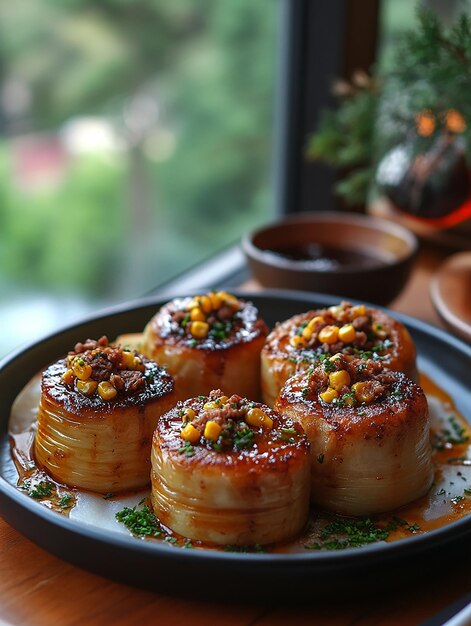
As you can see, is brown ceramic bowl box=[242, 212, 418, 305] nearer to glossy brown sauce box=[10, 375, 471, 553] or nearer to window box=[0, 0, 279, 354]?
window box=[0, 0, 279, 354]

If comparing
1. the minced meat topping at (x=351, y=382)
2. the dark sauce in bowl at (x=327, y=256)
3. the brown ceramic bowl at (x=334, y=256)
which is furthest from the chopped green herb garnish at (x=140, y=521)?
the dark sauce in bowl at (x=327, y=256)

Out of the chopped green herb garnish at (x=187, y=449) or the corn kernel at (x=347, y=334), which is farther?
the corn kernel at (x=347, y=334)

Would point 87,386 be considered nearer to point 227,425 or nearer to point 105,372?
point 105,372

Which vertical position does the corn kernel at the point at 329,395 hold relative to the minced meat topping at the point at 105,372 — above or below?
below

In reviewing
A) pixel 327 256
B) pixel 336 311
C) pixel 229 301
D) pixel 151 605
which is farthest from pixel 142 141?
pixel 151 605

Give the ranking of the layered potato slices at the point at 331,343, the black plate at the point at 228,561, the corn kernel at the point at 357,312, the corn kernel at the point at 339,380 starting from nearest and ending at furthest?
the black plate at the point at 228,561 → the corn kernel at the point at 339,380 → the layered potato slices at the point at 331,343 → the corn kernel at the point at 357,312

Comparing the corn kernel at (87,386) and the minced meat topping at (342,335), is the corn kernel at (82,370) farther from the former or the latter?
the minced meat topping at (342,335)

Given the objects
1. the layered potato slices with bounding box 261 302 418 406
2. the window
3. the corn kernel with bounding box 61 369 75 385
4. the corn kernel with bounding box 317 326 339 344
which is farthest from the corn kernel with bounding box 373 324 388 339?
the window
